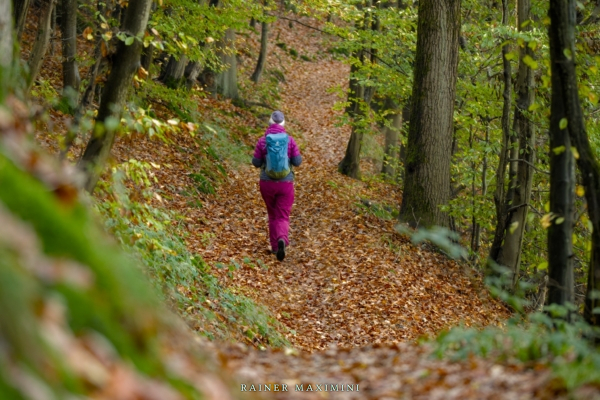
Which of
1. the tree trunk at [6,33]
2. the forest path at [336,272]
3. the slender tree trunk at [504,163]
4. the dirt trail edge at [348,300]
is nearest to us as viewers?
the dirt trail edge at [348,300]

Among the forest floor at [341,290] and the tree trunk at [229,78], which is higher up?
the tree trunk at [229,78]

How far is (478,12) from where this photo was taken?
48.4 feet

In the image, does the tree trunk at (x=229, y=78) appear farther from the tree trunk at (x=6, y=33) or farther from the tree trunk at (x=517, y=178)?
the tree trunk at (x=6, y=33)

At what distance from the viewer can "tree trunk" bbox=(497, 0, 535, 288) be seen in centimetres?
1008

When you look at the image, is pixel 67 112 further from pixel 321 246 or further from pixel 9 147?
pixel 9 147

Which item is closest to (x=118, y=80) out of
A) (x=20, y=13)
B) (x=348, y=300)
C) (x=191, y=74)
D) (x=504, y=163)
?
(x=20, y=13)

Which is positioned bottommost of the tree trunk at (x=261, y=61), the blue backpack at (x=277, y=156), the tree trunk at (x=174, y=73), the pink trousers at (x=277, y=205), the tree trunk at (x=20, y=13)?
the pink trousers at (x=277, y=205)

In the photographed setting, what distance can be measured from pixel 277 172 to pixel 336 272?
1.83 metres

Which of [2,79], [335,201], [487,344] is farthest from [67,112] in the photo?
[487,344]

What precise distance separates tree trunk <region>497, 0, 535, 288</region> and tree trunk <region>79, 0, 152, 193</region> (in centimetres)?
644

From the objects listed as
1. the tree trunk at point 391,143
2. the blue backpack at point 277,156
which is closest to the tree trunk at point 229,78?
the tree trunk at point 391,143

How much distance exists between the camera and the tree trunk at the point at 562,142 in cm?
446

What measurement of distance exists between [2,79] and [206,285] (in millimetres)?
4682

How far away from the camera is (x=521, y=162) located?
10594 mm
